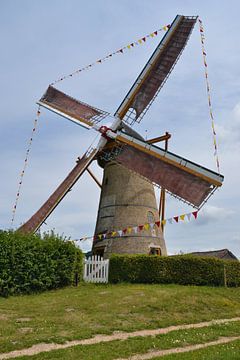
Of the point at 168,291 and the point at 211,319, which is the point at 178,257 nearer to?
the point at 168,291

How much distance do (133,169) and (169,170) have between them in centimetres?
196

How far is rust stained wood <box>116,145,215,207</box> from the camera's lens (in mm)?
19297

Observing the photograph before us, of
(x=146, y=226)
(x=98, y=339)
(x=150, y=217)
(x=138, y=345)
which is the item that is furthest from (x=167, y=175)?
(x=138, y=345)

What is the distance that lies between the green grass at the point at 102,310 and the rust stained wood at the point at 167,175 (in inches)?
174

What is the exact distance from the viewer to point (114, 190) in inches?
881

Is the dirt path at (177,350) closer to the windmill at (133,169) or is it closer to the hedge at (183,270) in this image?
the hedge at (183,270)

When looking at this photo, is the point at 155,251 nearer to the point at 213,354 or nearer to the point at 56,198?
the point at 56,198

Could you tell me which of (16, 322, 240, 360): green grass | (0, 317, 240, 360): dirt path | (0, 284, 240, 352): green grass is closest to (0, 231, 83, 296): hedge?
(0, 284, 240, 352): green grass

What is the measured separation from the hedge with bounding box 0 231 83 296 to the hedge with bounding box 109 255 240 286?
101 inches

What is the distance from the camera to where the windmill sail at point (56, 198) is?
20609 millimetres

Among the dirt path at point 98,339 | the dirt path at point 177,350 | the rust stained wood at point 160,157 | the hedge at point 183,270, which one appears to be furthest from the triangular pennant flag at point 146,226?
the dirt path at point 177,350

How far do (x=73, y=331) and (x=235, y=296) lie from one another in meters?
7.82

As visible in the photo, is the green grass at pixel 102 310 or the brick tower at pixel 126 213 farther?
the brick tower at pixel 126 213

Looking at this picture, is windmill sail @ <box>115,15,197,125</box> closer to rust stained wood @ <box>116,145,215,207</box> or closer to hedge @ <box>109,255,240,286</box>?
rust stained wood @ <box>116,145,215,207</box>
